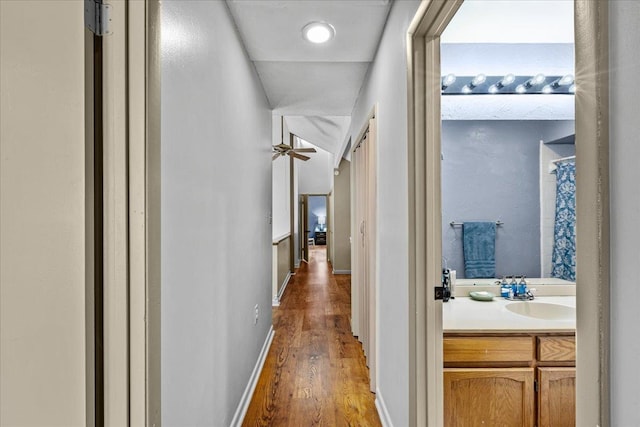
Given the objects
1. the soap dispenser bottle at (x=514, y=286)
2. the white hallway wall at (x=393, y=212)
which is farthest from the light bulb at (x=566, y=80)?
the soap dispenser bottle at (x=514, y=286)

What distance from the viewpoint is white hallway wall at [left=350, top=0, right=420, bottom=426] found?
1.46 metres

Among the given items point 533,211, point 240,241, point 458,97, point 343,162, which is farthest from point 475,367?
point 343,162

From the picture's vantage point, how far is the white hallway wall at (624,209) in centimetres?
41

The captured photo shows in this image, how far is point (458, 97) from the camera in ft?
6.97

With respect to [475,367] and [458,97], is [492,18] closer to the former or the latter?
[458,97]

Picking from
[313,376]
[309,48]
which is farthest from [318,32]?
[313,376]

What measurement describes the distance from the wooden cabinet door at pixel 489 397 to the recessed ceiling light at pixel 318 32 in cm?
200

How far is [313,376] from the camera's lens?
8.16ft

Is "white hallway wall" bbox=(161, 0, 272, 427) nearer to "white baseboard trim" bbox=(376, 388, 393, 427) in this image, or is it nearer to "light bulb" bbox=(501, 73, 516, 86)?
"white baseboard trim" bbox=(376, 388, 393, 427)

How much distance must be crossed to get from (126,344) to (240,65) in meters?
1.78

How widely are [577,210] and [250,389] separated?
7.36 ft

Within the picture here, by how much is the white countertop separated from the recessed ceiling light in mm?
1791

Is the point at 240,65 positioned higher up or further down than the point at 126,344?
higher up

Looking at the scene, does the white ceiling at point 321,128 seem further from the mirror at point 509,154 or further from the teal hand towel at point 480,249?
the teal hand towel at point 480,249
